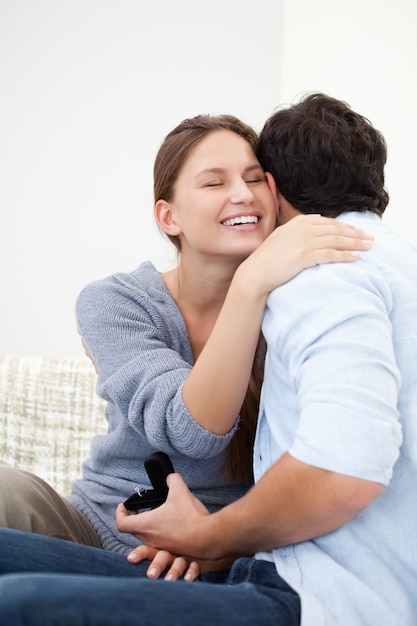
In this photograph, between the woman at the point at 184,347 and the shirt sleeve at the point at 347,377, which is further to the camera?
the woman at the point at 184,347

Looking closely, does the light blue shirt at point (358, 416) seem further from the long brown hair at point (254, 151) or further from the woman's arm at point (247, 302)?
the long brown hair at point (254, 151)

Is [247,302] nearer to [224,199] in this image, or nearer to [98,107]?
[224,199]

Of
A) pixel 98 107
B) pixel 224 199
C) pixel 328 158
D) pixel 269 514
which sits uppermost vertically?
pixel 328 158

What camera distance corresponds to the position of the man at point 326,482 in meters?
1.07

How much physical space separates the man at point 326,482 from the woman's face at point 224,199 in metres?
0.32

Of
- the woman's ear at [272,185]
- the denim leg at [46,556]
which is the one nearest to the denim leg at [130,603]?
the denim leg at [46,556]

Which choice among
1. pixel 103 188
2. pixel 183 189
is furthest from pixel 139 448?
pixel 103 188

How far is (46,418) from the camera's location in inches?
98.9

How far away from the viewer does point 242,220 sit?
1.67 meters

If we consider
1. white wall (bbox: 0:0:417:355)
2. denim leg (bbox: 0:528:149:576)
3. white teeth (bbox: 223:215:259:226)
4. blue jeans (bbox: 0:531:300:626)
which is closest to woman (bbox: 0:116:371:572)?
white teeth (bbox: 223:215:259:226)

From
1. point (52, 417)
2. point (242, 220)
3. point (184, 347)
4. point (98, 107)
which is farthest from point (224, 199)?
point (98, 107)

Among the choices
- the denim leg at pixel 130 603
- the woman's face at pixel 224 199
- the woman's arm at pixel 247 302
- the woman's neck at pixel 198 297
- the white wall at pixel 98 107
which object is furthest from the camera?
the white wall at pixel 98 107

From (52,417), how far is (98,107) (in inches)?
60.4

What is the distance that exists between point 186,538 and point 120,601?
15.6 inches
